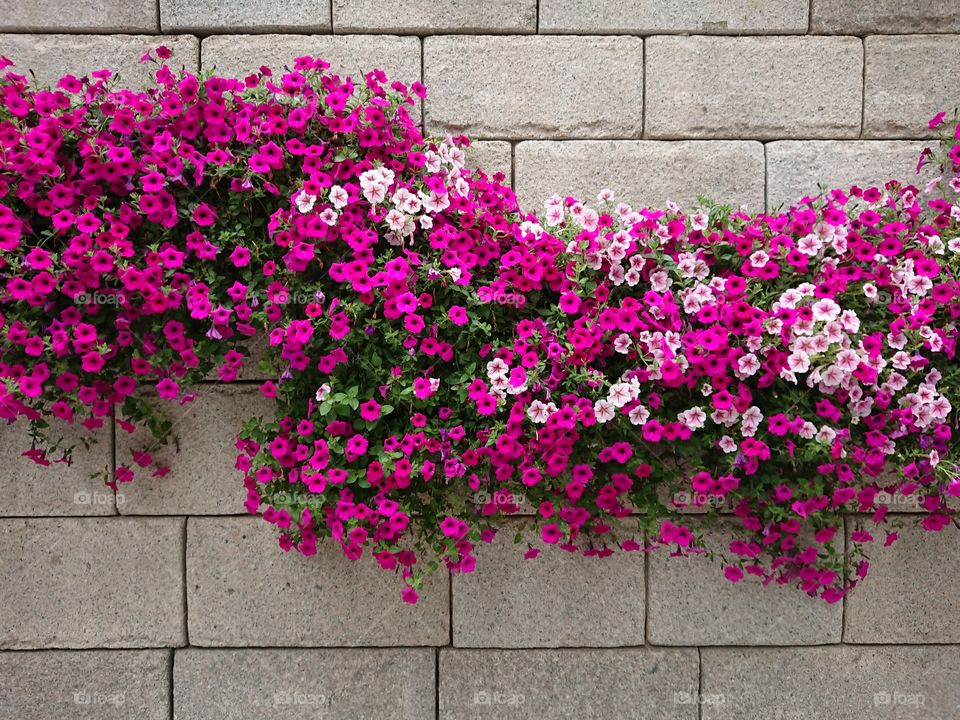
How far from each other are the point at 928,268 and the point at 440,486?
175cm

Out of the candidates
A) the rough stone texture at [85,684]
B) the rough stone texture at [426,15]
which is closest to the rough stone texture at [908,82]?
the rough stone texture at [426,15]

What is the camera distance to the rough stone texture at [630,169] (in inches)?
102

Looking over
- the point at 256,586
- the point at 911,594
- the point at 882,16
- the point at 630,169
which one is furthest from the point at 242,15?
the point at 911,594

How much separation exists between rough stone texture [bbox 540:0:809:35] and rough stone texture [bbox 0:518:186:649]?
92.8 inches

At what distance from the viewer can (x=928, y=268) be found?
2.27 metres

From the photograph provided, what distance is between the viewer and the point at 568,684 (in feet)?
8.50

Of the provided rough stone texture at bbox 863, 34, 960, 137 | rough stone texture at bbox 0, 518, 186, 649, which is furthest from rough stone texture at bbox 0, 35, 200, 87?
rough stone texture at bbox 863, 34, 960, 137

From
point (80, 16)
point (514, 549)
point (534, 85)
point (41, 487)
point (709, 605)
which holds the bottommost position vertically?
point (709, 605)

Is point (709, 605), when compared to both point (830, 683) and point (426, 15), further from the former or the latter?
point (426, 15)

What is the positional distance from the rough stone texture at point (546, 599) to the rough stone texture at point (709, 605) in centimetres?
8

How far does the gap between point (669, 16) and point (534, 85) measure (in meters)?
0.57

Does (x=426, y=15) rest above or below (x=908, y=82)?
above

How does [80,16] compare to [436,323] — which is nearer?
[436,323]

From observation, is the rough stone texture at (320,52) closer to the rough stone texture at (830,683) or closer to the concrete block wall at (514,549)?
the concrete block wall at (514,549)
